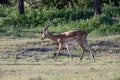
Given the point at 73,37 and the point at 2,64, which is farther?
the point at 73,37

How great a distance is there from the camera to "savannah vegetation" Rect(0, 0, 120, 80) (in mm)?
12909

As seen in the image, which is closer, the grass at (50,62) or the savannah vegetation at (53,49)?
the grass at (50,62)

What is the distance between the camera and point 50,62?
1577cm

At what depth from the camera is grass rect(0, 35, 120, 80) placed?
40.8 ft

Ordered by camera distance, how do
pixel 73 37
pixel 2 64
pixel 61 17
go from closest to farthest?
pixel 2 64
pixel 73 37
pixel 61 17

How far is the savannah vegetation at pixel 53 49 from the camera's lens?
12.9 meters

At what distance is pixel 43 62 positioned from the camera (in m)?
15.7

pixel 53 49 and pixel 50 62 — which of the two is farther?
pixel 53 49

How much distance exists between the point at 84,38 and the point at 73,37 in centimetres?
39

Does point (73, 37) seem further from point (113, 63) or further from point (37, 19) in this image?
point (37, 19)

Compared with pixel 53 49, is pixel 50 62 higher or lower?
higher

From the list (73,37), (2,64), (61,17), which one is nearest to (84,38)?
(73,37)

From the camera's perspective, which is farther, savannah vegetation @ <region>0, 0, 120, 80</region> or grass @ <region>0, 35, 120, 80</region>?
savannah vegetation @ <region>0, 0, 120, 80</region>

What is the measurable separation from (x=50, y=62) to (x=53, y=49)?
2527 millimetres
